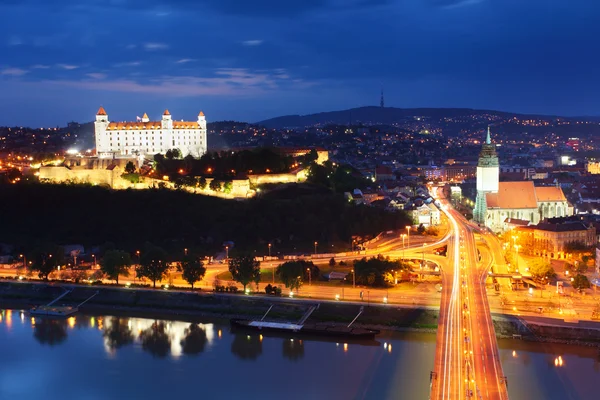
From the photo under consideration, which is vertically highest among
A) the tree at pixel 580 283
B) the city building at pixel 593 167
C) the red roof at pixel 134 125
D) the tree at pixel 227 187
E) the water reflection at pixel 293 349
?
the red roof at pixel 134 125

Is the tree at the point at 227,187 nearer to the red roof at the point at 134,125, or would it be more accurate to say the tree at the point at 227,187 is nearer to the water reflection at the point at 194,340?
the red roof at the point at 134,125

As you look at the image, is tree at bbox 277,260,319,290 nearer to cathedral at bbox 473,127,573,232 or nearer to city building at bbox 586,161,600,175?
cathedral at bbox 473,127,573,232

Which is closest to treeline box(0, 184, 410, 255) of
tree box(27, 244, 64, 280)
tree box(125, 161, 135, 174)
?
tree box(125, 161, 135, 174)

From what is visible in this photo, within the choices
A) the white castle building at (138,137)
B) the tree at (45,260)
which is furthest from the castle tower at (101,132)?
the tree at (45,260)

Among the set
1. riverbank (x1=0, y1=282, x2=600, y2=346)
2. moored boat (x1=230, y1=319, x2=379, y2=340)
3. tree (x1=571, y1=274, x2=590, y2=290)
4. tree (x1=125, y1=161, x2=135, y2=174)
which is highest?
tree (x1=125, y1=161, x2=135, y2=174)

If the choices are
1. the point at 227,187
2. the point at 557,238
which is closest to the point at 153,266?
the point at 227,187

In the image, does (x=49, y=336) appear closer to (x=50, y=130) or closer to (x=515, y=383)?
(x=515, y=383)
